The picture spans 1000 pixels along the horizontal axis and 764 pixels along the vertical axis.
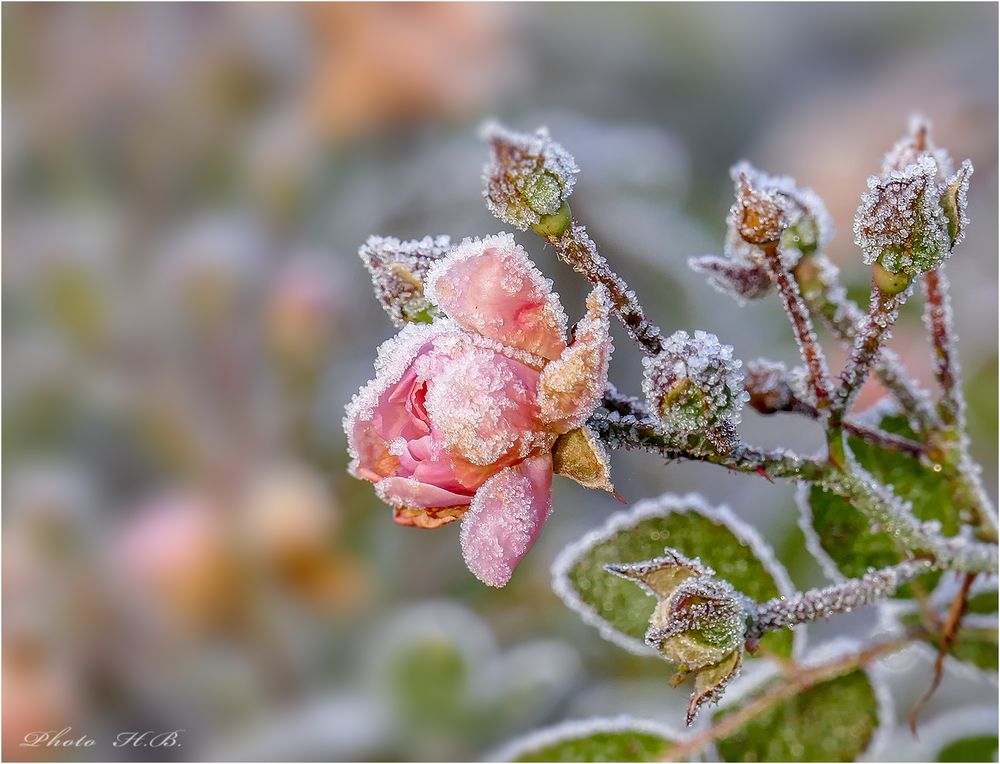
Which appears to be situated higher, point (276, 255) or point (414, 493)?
point (276, 255)

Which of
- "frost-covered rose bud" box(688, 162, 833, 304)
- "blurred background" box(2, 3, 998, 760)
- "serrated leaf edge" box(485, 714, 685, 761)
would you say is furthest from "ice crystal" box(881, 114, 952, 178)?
"blurred background" box(2, 3, 998, 760)

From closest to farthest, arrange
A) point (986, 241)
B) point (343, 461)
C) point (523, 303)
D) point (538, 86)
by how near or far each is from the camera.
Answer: point (523, 303), point (986, 241), point (343, 461), point (538, 86)

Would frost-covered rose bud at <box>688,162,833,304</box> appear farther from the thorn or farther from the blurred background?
the blurred background

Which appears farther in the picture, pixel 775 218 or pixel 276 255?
pixel 276 255

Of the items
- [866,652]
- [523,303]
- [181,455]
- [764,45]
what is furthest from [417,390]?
[764,45]

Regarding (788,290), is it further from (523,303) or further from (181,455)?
(181,455)

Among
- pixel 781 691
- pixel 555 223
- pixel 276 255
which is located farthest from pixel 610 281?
pixel 276 255

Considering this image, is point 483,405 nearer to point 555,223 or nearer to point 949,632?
point 555,223
